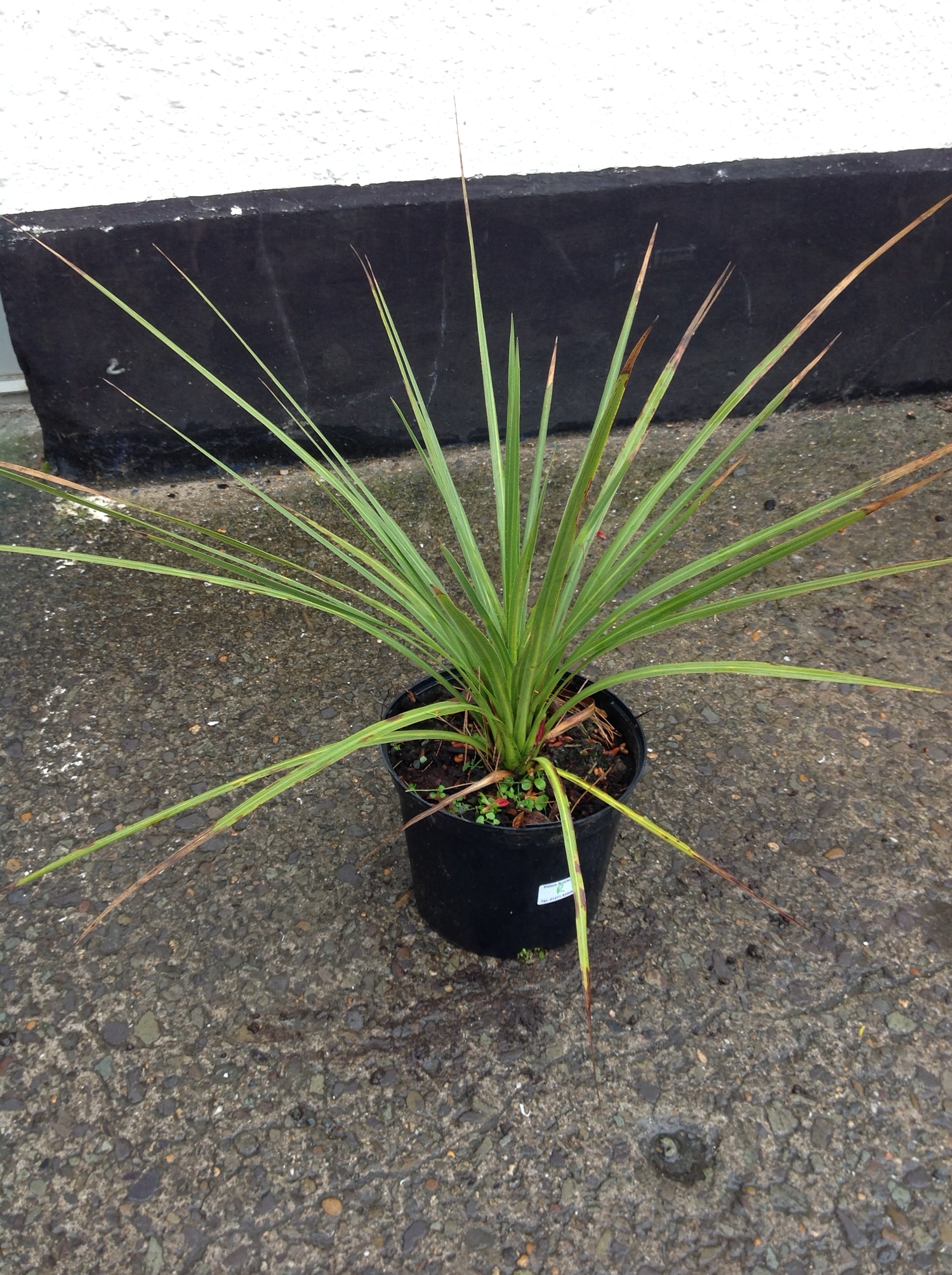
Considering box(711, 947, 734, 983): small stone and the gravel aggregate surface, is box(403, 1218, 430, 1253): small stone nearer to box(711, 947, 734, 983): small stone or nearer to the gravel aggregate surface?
the gravel aggregate surface

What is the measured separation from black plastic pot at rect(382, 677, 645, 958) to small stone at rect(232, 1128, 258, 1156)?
1.43 feet

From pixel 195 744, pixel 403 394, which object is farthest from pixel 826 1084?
pixel 403 394

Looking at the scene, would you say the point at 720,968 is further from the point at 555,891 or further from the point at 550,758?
the point at 550,758

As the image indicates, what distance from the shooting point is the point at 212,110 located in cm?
242

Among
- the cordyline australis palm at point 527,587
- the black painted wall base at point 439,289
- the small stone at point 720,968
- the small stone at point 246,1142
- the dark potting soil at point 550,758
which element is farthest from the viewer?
the black painted wall base at point 439,289

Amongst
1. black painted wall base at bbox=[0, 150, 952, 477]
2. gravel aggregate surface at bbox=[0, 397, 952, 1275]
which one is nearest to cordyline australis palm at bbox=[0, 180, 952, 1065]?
gravel aggregate surface at bbox=[0, 397, 952, 1275]

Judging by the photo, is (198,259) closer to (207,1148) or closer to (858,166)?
(858,166)

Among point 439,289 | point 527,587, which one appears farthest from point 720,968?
point 439,289

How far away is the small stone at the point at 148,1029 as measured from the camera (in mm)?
1461

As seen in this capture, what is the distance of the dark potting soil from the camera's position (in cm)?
143

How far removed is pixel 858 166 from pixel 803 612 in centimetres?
149

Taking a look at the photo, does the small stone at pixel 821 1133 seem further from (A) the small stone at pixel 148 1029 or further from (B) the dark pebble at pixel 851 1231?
(A) the small stone at pixel 148 1029

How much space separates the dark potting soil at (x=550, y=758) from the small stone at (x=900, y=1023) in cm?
58

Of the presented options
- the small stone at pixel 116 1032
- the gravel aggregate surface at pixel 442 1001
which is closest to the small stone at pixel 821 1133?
the gravel aggregate surface at pixel 442 1001
